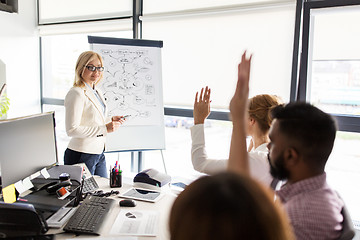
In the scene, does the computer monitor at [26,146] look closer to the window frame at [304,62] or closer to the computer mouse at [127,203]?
the computer mouse at [127,203]

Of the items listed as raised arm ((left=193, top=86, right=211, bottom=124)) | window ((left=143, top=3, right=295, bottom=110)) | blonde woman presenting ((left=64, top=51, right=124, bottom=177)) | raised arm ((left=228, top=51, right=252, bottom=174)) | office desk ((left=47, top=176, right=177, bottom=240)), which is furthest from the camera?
window ((left=143, top=3, right=295, bottom=110))

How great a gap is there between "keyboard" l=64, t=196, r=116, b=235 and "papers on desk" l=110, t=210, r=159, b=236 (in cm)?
8

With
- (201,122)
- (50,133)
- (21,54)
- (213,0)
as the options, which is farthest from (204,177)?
(21,54)

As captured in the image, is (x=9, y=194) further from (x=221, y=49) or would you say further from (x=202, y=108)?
(x=221, y=49)

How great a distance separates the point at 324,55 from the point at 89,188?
7.21ft

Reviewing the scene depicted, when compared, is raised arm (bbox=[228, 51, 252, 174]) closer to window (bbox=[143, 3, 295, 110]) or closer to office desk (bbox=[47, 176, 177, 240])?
office desk (bbox=[47, 176, 177, 240])

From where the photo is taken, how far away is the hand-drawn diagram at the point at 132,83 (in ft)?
10.2

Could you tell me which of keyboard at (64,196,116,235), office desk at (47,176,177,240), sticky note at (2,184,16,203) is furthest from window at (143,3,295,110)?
sticky note at (2,184,16,203)

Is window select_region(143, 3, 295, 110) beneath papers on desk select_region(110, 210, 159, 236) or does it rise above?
above

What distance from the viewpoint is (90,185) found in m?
2.06

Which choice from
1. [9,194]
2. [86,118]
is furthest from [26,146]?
[86,118]

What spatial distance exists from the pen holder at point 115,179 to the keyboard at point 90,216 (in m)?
0.27

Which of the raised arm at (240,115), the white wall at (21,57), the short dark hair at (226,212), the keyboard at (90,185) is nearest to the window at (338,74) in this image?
the raised arm at (240,115)

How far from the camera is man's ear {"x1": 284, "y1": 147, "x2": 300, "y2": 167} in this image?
1.09 meters
